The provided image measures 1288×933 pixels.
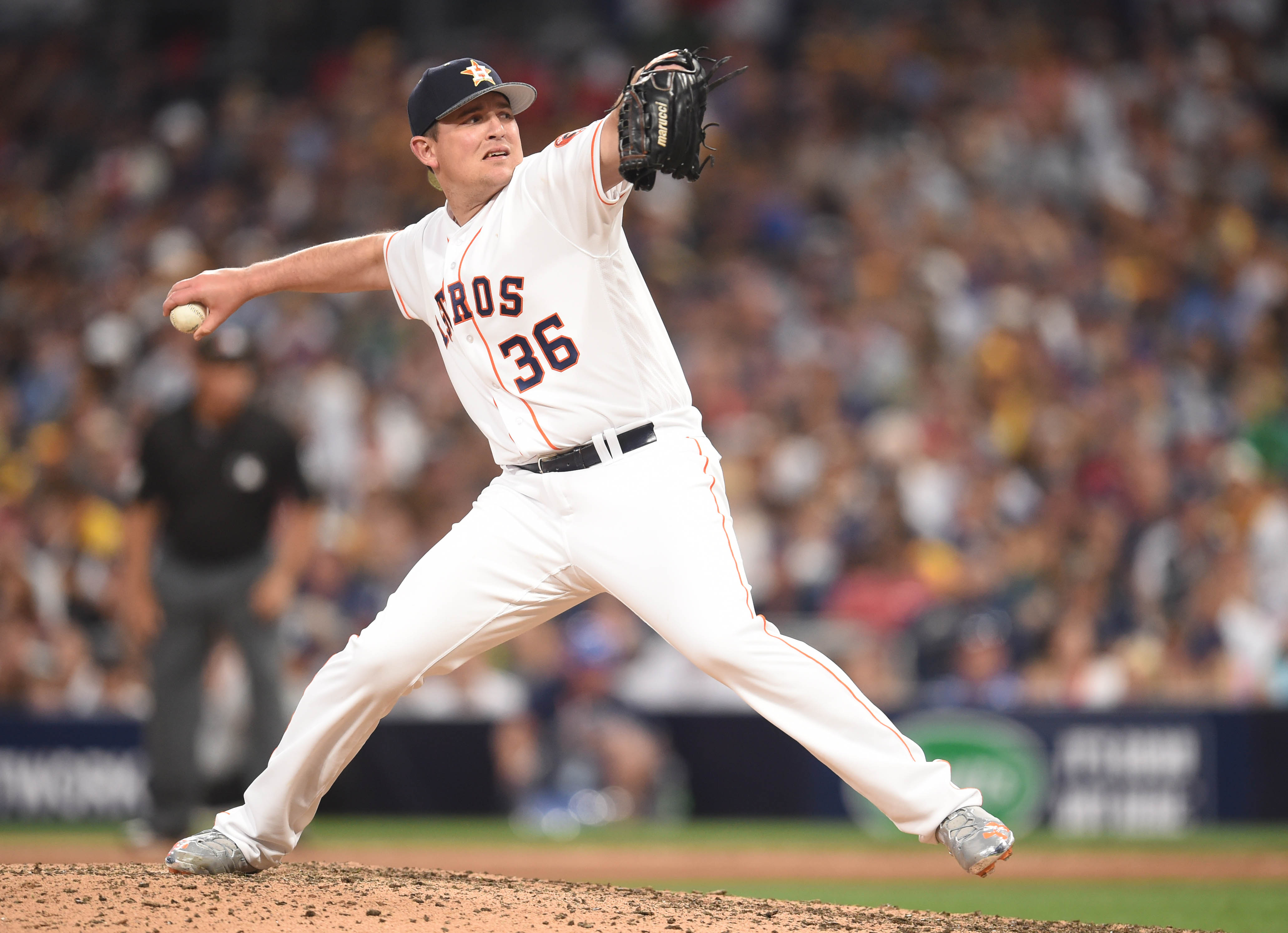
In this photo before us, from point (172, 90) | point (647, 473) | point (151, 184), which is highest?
point (172, 90)

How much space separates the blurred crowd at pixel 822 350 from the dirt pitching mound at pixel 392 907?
288 centimetres

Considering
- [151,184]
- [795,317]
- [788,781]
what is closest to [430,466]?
[795,317]

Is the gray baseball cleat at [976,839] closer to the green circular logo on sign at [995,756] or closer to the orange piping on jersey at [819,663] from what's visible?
the orange piping on jersey at [819,663]

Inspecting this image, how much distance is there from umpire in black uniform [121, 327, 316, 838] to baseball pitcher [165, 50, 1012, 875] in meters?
2.64

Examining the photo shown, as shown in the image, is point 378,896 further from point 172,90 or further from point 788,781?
point 172,90

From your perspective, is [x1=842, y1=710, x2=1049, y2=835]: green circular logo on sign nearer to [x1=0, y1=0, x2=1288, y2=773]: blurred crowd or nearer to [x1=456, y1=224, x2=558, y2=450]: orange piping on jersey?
[x1=0, y1=0, x2=1288, y2=773]: blurred crowd

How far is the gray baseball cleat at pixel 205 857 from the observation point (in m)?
4.21

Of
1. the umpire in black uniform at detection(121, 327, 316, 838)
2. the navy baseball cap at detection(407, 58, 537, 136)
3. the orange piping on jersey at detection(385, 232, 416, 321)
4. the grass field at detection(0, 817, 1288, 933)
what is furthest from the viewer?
the umpire in black uniform at detection(121, 327, 316, 838)

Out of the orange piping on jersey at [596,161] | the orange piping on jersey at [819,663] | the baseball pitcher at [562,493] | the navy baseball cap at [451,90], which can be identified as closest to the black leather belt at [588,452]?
the baseball pitcher at [562,493]

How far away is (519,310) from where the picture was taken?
3.90 metres

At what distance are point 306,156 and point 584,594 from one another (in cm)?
1025

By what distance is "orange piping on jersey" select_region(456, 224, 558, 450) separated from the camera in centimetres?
396

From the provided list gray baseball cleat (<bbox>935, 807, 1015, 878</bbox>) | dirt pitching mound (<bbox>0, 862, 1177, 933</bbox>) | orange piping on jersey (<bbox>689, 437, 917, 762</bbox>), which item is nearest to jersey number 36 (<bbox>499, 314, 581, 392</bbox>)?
orange piping on jersey (<bbox>689, 437, 917, 762</bbox>)

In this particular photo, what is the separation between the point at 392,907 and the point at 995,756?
185 inches
